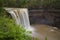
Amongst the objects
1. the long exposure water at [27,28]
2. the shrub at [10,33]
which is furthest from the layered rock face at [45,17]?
the shrub at [10,33]

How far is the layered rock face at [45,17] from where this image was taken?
9.82m

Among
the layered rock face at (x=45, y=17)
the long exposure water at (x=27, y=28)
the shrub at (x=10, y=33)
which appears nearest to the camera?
the shrub at (x=10, y=33)

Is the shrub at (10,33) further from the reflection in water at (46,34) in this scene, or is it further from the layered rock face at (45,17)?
the layered rock face at (45,17)

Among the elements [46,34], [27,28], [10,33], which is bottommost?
[46,34]

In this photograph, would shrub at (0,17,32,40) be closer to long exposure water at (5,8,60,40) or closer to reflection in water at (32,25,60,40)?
long exposure water at (5,8,60,40)

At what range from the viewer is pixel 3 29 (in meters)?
3.49

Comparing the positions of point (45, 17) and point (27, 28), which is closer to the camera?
point (27, 28)

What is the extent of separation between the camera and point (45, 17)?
9938 mm

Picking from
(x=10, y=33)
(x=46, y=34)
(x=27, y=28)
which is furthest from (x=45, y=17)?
(x=10, y=33)

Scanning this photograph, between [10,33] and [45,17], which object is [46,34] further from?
[10,33]

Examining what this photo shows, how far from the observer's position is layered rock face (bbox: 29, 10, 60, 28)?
32.2 ft

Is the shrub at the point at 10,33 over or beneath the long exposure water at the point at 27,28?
over

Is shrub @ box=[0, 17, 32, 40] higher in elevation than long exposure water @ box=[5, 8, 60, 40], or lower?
higher

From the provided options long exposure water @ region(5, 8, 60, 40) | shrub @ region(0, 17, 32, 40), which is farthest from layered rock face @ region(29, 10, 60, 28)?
shrub @ region(0, 17, 32, 40)
